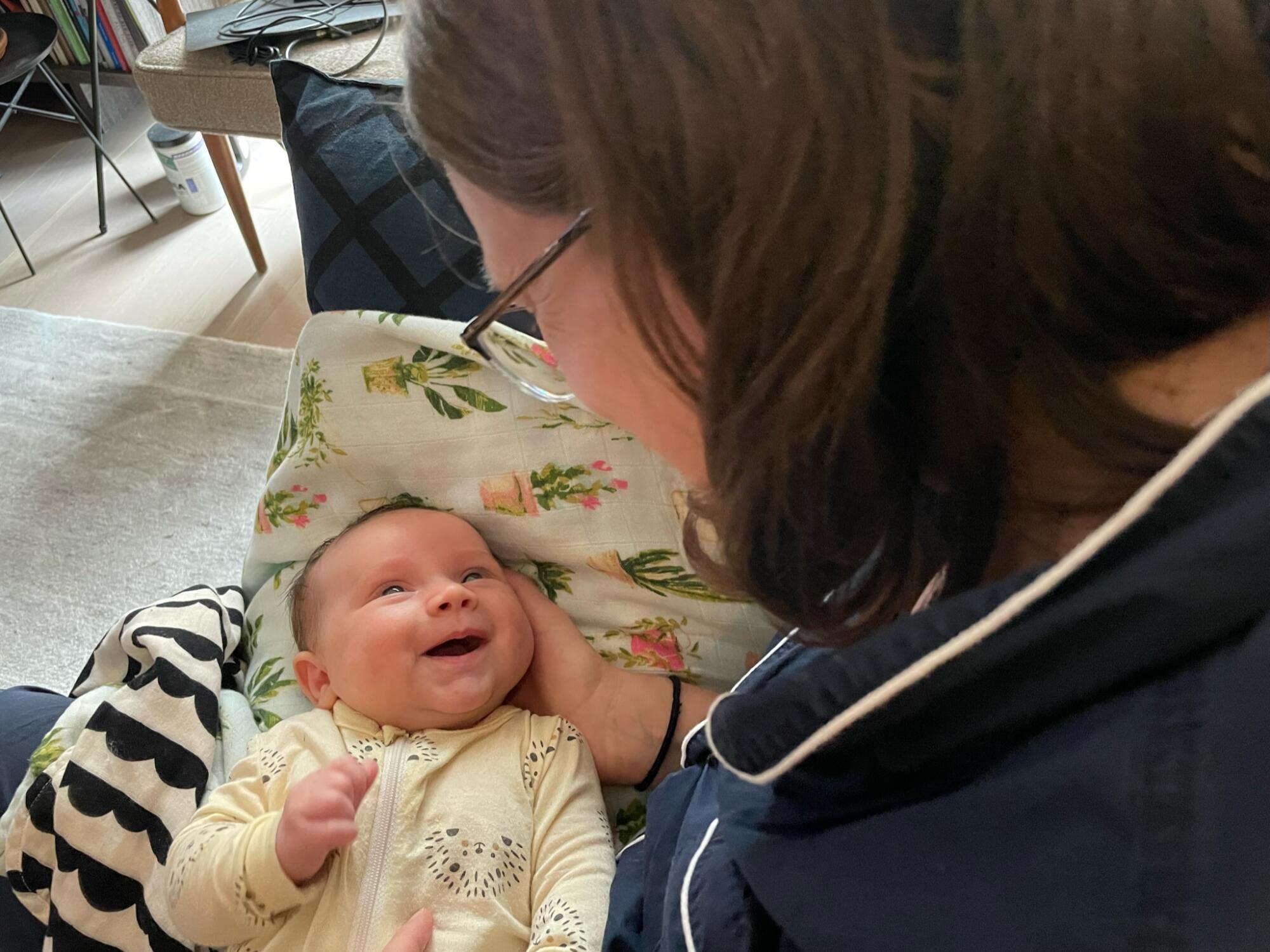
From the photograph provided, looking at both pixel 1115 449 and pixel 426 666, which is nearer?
pixel 1115 449

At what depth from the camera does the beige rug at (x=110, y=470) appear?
179cm

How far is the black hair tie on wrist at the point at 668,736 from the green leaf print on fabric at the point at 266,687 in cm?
44

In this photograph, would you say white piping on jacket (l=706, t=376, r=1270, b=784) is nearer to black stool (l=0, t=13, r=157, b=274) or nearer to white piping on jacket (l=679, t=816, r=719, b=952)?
white piping on jacket (l=679, t=816, r=719, b=952)

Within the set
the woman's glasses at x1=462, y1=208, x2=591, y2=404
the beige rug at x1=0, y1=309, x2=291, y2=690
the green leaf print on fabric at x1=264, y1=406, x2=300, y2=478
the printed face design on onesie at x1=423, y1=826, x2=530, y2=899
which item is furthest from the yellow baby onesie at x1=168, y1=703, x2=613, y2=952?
the beige rug at x1=0, y1=309, x2=291, y2=690

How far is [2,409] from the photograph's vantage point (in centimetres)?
213

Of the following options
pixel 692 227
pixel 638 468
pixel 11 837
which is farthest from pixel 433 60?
pixel 11 837

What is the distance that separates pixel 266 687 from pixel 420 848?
318mm

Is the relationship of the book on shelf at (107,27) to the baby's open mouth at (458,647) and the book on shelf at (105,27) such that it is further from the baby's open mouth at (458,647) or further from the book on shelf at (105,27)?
the baby's open mouth at (458,647)

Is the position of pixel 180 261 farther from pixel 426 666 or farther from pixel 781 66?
pixel 781 66

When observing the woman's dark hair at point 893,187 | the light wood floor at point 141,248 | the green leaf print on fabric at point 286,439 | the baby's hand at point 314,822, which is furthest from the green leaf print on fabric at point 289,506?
the light wood floor at point 141,248

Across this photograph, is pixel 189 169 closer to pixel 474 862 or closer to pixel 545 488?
pixel 545 488

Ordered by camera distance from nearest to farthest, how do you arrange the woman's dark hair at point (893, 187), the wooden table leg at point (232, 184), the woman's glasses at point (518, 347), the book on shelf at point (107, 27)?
the woman's dark hair at point (893, 187) → the woman's glasses at point (518, 347) → the wooden table leg at point (232, 184) → the book on shelf at point (107, 27)

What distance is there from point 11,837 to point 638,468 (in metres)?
0.74

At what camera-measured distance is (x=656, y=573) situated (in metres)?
1.08
